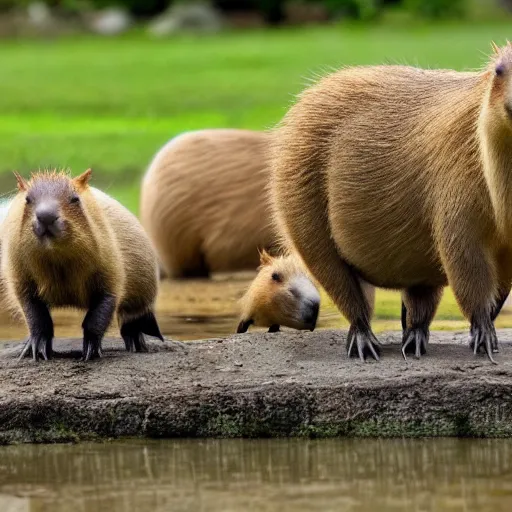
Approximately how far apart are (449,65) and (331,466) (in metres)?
15.4

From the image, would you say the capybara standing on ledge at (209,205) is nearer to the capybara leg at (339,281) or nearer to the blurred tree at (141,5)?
the capybara leg at (339,281)

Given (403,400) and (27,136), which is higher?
(403,400)

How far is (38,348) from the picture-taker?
573cm

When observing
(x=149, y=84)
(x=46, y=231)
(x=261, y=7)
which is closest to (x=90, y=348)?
(x=46, y=231)

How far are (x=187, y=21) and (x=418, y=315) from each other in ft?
96.6

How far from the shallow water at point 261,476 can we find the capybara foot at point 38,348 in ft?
2.67

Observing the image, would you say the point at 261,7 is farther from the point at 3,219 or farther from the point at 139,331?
the point at 139,331

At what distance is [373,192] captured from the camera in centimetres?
561

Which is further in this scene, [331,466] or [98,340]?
[98,340]

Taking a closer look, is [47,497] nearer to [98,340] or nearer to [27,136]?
[98,340]

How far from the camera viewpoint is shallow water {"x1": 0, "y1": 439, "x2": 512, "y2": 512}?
409cm

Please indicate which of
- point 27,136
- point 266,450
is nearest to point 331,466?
point 266,450

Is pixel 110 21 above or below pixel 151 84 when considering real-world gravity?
below

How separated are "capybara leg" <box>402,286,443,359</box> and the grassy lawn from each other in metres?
1.87
